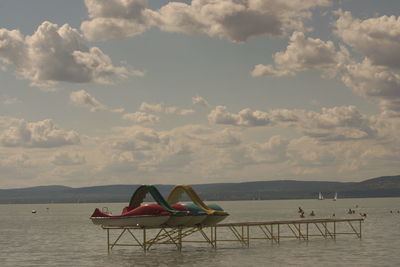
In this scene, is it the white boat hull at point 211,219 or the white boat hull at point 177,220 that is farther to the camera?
the white boat hull at point 211,219

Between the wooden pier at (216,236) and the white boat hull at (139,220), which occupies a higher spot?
the white boat hull at (139,220)

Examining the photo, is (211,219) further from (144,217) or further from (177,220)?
(144,217)

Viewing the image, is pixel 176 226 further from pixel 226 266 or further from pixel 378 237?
pixel 378 237

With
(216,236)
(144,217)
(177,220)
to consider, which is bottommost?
(216,236)

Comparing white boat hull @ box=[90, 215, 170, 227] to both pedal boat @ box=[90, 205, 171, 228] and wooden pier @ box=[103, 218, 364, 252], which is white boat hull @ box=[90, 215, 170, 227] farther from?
wooden pier @ box=[103, 218, 364, 252]

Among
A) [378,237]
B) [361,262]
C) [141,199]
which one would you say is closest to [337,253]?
[361,262]

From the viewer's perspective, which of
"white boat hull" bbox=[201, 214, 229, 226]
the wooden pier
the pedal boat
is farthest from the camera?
the wooden pier

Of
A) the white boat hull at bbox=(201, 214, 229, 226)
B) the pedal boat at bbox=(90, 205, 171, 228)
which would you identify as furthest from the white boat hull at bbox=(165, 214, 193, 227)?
the white boat hull at bbox=(201, 214, 229, 226)

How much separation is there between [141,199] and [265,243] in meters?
19.2

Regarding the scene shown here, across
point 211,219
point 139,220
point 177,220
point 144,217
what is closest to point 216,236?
point 211,219

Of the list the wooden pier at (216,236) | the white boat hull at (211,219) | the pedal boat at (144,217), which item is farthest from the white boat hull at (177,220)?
the white boat hull at (211,219)

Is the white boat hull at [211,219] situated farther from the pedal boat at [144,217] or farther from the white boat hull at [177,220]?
the pedal boat at [144,217]

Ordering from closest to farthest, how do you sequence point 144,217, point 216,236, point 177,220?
point 144,217 < point 177,220 < point 216,236

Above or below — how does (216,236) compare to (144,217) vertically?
below
